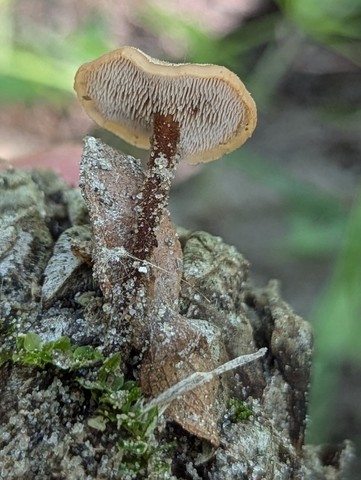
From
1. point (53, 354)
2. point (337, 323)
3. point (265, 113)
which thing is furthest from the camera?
point (265, 113)

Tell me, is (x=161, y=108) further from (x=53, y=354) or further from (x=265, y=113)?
(x=265, y=113)

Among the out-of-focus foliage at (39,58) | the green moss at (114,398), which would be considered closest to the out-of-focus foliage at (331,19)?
the out-of-focus foliage at (39,58)

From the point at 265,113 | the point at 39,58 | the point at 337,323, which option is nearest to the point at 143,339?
the point at 337,323

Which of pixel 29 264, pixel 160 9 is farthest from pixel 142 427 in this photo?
pixel 160 9

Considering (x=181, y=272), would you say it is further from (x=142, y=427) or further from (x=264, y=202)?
(x=264, y=202)

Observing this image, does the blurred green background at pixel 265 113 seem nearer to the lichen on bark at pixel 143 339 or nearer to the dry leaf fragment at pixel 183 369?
the lichen on bark at pixel 143 339

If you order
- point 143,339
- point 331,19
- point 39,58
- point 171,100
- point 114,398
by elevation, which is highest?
point 331,19

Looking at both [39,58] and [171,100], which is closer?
[171,100]
